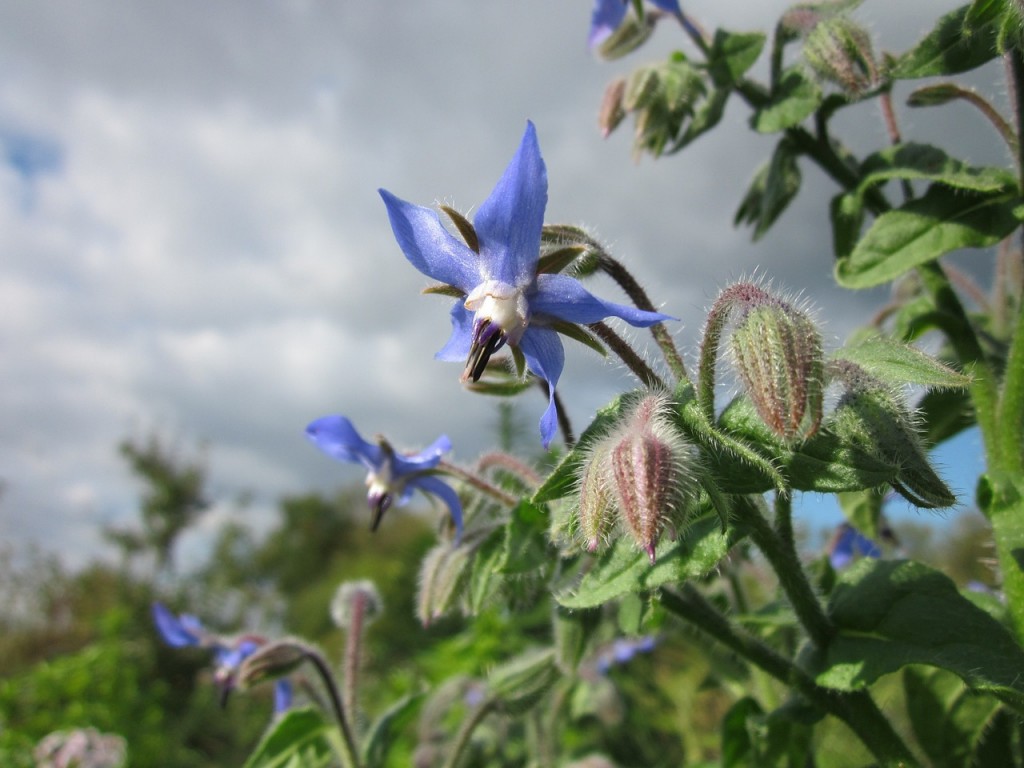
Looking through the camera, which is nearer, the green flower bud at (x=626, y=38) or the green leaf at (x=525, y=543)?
the green leaf at (x=525, y=543)

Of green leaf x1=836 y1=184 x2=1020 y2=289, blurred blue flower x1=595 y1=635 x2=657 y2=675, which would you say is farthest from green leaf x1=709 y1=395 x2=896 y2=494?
blurred blue flower x1=595 y1=635 x2=657 y2=675

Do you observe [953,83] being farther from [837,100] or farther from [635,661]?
[635,661]

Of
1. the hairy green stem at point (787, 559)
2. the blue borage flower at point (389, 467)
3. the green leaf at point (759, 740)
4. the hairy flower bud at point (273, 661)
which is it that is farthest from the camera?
the hairy flower bud at point (273, 661)

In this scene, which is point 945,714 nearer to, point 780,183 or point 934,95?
point 780,183

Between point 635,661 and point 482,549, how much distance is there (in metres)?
2.67

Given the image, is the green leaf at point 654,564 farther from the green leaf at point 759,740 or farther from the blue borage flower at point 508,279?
the green leaf at point 759,740

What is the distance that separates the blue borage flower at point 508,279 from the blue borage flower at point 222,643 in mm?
1117

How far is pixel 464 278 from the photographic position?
93 cm

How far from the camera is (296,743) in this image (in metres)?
1.47

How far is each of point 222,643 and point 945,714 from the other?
143cm

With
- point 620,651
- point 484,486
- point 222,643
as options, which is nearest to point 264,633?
point 222,643

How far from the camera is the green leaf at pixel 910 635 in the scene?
824mm

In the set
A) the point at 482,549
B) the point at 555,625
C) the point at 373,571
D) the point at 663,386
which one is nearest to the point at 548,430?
the point at 663,386

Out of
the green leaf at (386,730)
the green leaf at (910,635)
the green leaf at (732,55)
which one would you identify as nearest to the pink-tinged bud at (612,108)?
the green leaf at (732,55)
